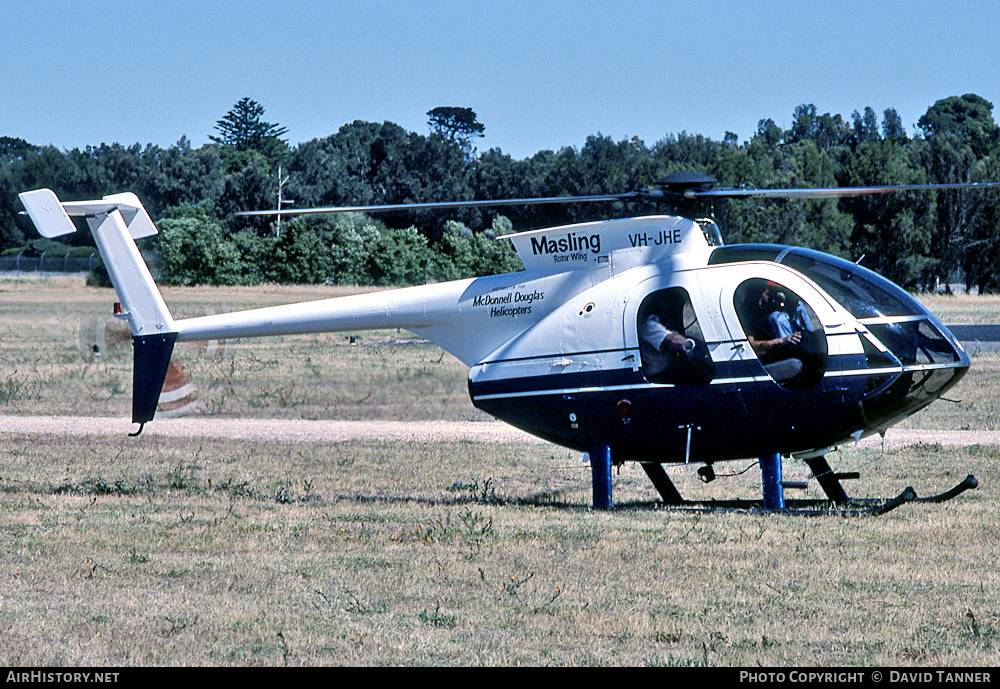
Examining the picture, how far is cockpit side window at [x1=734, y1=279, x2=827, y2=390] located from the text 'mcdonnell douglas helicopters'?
0.05ft

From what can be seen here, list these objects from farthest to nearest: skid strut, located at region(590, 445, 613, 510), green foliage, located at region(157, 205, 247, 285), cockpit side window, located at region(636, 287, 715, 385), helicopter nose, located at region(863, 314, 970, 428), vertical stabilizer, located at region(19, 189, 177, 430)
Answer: green foliage, located at region(157, 205, 247, 285), vertical stabilizer, located at region(19, 189, 177, 430), skid strut, located at region(590, 445, 613, 510), cockpit side window, located at region(636, 287, 715, 385), helicopter nose, located at region(863, 314, 970, 428)

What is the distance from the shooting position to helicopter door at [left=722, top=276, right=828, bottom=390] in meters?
11.3

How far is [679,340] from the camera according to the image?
11680mm

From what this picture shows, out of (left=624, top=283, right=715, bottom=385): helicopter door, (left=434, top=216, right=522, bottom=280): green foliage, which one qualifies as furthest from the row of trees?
(left=624, top=283, right=715, bottom=385): helicopter door

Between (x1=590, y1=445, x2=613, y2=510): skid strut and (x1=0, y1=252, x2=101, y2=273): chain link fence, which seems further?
(x1=0, y1=252, x2=101, y2=273): chain link fence

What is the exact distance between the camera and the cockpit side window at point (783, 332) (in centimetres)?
1131

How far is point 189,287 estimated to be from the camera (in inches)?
1740

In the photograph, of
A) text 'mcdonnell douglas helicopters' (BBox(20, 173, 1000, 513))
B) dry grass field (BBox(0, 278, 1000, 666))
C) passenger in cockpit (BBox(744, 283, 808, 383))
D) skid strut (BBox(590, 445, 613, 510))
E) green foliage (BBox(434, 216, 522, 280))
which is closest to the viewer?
dry grass field (BBox(0, 278, 1000, 666))

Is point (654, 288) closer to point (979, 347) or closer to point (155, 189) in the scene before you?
point (979, 347)

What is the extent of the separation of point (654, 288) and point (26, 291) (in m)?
47.0

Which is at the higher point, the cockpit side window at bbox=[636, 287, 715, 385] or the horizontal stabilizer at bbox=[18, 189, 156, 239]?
the horizontal stabilizer at bbox=[18, 189, 156, 239]

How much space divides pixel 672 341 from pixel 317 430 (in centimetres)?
929

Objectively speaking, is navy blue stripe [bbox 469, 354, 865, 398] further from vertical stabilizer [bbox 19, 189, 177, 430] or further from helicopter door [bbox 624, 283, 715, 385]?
vertical stabilizer [bbox 19, 189, 177, 430]

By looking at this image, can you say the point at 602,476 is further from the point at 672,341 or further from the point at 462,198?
the point at 462,198
